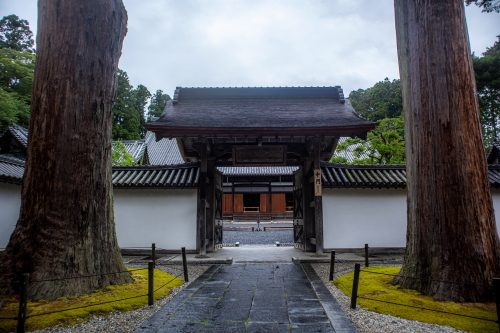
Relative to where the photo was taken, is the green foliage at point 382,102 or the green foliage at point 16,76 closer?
the green foliage at point 16,76

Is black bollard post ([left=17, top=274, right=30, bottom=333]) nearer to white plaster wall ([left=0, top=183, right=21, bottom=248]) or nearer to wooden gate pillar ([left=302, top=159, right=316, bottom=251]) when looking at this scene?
wooden gate pillar ([left=302, top=159, right=316, bottom=251])

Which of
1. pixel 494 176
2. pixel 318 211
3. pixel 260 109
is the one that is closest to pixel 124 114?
pixel 260 109

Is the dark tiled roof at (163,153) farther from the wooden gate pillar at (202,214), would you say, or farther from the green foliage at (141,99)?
the wooden gate pillar at (202,214)

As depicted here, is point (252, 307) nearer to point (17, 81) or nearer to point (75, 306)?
point (75, 306)

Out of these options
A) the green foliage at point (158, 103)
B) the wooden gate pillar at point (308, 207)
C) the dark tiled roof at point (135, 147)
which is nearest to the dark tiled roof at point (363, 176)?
the wooden gate pillar at point (308, 207)

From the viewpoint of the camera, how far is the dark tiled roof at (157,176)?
930 centimetres

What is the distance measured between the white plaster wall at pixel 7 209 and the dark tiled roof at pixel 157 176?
2844 millimetres

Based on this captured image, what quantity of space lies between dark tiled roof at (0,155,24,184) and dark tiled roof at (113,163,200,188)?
8.48ft

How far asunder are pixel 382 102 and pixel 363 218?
25.3m

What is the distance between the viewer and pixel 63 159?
400 cm

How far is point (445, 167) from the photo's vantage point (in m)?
3.96

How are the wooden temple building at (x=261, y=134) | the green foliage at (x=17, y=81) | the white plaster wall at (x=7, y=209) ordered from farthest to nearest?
the green foliage at (x=17, y=81) < the white plaster wall at (x=7, y=209) < the wooden temple building at (x=261, y=134)

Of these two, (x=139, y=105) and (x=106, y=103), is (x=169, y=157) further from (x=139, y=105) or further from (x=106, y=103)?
(x=106, y=103)

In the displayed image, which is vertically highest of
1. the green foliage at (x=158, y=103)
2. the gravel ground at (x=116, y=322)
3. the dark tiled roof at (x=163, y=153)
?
the green foliage at (x=158, y=103)
